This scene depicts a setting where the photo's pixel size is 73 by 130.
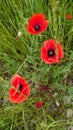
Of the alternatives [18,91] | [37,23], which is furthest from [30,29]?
[18,91]

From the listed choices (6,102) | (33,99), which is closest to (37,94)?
(33,99)

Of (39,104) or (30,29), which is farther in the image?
(39,104)

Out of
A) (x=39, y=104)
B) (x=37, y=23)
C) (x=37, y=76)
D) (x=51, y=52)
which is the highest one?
(x=37, y=23)

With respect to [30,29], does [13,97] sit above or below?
below

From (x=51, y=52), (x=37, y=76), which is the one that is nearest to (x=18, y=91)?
(x=51, y=52)

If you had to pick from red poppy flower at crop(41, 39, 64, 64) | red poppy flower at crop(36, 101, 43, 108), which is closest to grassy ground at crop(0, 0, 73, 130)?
red poppy flower at crop(36, 101, 43, 108)

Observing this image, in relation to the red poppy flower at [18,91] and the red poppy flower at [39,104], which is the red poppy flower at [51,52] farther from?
the red poppy flower at [39,104]

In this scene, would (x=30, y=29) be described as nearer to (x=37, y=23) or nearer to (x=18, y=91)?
(x=37, y=23)

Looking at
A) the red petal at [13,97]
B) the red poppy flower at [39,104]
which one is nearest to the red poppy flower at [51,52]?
the red petal at [13,97]

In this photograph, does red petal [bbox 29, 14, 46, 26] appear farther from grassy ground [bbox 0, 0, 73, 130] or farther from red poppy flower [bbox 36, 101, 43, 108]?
red poppy flower [bbox 36, 101, 43, 108]

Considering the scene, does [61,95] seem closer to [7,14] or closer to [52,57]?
[52,57]
